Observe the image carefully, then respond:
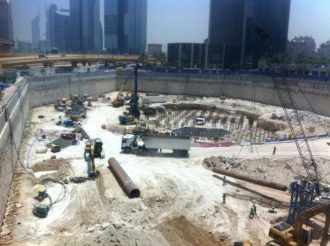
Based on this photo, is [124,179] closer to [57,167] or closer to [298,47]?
[57,167]

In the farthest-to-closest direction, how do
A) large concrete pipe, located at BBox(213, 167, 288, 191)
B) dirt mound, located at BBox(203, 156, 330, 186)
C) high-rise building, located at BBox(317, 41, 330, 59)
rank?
high-rise building, located at BBox(317, 41, 330, 59)
dirt mound, located at BBox(203, 156, 330, 186)
large concrete pipe, located at BBox(213, 167, 288, 191)

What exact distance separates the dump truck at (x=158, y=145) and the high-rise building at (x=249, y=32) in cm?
9376

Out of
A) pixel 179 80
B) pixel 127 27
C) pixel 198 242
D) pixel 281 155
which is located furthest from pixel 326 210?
pixel 127 27

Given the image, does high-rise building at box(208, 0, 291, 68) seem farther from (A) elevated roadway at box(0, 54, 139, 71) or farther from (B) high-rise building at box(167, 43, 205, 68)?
(A) elevated roadway at box(0, 54, 139, 71)

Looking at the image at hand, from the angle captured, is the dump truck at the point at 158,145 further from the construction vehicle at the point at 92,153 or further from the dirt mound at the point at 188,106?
the dirt mound at the point at 188,106

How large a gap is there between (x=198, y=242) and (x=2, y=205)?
13498mm

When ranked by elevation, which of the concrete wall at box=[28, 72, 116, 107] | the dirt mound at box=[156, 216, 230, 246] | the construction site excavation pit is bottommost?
the dirt mound at box=[156, 216, 230, 246]

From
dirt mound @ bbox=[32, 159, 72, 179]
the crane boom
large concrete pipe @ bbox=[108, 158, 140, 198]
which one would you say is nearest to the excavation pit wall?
the crane boom

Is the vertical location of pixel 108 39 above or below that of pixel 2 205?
above

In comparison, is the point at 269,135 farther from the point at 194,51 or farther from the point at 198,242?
the point at 194,51

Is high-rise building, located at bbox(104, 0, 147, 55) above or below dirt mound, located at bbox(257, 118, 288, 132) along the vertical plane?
above

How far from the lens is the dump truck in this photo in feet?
117

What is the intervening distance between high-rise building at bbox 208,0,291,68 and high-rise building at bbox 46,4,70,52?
299ft

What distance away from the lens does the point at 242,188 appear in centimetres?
2861
